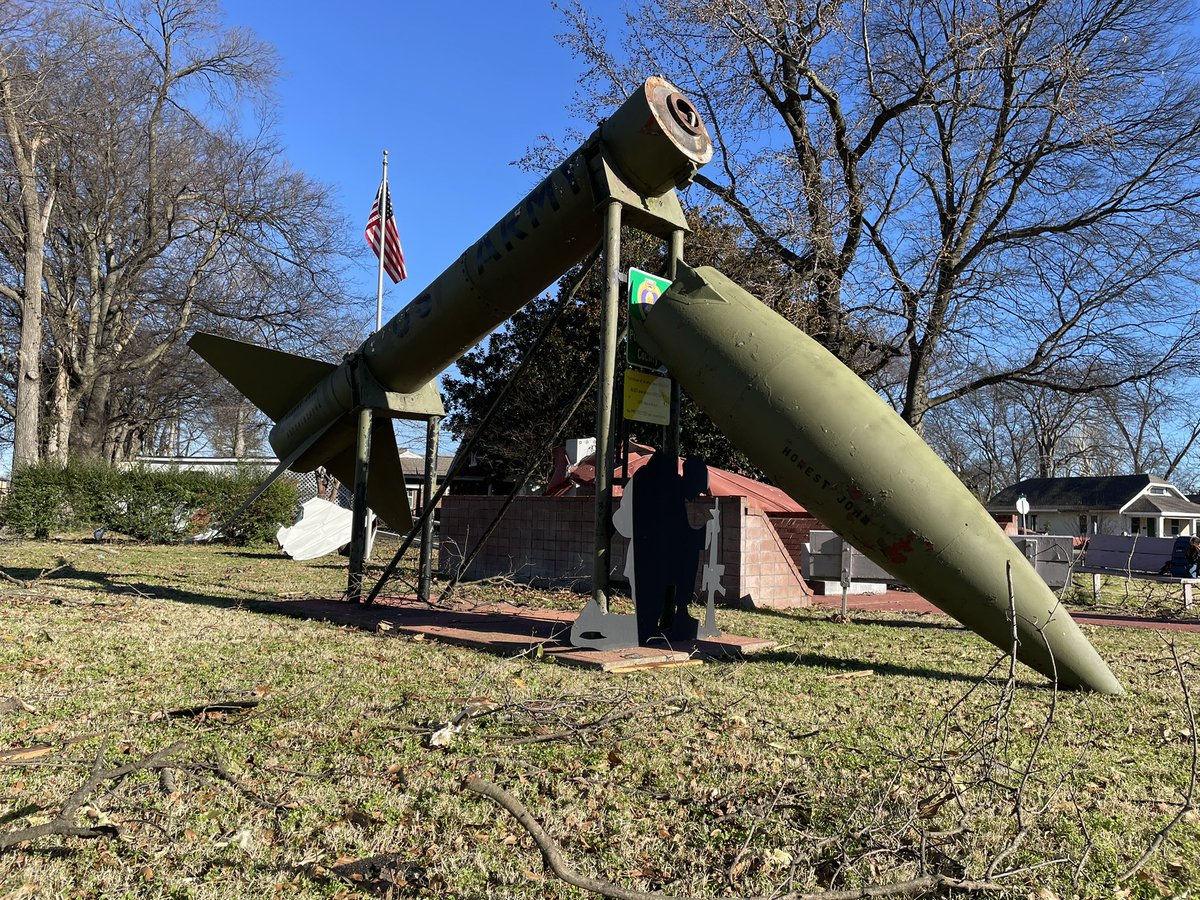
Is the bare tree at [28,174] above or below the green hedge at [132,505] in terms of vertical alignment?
above

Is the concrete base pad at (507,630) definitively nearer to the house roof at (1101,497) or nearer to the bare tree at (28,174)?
the bare tree at (28,174)

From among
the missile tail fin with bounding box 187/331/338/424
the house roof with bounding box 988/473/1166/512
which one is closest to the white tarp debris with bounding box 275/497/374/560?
the missile tail fin with bounding box 187/331/338/424

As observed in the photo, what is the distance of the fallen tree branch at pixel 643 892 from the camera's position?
6.70ft

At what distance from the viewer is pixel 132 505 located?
1928 cm

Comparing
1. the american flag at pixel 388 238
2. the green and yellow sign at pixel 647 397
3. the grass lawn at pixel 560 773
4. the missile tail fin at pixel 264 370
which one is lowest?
the grass lawn at pixel 560 773

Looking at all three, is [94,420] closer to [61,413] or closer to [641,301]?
[61,413]

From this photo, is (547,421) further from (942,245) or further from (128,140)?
(128,140)

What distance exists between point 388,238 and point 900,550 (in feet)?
56.8

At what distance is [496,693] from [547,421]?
17893 millimetres

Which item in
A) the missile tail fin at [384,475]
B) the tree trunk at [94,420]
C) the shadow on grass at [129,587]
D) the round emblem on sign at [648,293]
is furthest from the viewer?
the tree trunk at [94,420]

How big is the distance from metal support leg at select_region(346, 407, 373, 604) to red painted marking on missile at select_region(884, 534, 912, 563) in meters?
5.31

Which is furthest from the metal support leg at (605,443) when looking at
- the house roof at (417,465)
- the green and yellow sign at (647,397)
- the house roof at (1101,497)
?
the house roof at (1101,497)

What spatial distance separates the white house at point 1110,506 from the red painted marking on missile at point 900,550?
43.5 m

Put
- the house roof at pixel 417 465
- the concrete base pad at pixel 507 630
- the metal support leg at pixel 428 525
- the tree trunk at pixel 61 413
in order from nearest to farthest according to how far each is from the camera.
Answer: the concrete base pad at pixel 507 630, the metal support leg at pixel 428 525, the tree trunk at pixel 61 413, the house roof at pixel 417 465
